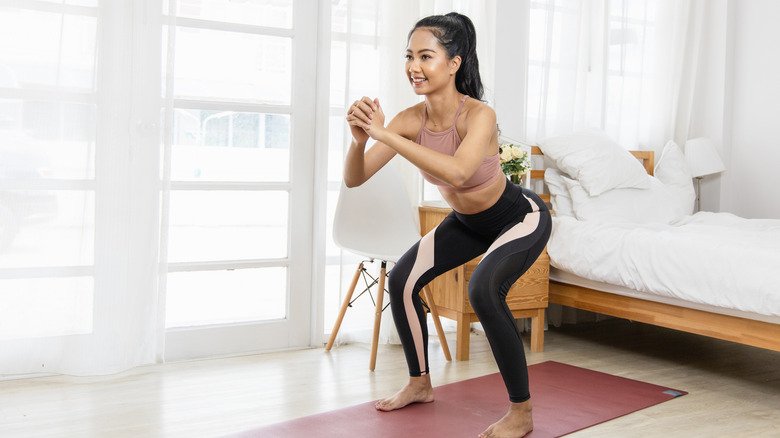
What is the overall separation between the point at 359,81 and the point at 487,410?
5.48ft

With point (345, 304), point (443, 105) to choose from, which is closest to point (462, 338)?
point (345, 304)

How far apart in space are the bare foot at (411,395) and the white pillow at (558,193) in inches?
63.0

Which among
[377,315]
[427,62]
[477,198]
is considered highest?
[427,62]

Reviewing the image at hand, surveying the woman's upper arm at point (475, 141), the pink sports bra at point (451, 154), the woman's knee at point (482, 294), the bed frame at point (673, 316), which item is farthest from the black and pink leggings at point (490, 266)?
the bed frame at point (673, 316)

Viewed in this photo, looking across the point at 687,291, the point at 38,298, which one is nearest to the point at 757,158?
the point at 687,291

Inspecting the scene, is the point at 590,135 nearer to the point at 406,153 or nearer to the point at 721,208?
the point at 721,208

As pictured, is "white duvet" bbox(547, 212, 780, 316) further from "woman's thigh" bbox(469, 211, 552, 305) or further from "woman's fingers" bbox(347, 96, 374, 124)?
"woman's fingers" bbox(347, 96, 374, 124)

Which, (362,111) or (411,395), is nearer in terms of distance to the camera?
(362,111)

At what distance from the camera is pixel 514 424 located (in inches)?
93.7

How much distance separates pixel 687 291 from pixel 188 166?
82.2 inches

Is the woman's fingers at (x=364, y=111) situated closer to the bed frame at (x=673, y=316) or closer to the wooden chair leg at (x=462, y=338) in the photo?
the wooden chair leg at (x=462, y=338)

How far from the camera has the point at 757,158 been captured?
4742mm

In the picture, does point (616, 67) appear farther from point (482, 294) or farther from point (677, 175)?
point (482, 294)

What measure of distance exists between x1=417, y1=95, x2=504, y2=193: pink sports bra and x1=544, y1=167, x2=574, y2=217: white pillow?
1.63 metres
